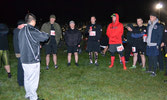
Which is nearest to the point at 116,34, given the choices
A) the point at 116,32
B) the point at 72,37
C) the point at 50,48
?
the point at 116,32

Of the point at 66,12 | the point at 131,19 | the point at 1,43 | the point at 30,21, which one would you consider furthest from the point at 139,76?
the point at 131,19

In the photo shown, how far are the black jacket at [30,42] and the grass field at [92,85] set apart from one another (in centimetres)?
120

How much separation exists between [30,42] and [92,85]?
244 centimetres

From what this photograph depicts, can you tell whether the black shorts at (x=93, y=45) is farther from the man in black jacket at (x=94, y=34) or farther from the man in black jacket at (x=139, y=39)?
the man in black jacket at (x=139, y=39)

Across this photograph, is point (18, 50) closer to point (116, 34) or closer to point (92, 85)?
point (92, 85)

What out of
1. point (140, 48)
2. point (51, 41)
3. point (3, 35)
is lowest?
point (140, 48)

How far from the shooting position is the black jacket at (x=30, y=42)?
12.1ft

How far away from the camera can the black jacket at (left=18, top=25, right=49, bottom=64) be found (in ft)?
12.1

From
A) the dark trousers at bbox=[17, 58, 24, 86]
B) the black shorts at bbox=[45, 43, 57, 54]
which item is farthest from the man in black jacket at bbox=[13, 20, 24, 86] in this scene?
the black shorts at bbox=[45, 43, 57, 54]

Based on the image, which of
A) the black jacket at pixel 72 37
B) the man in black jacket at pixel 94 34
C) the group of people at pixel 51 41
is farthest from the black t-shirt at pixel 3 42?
the man in black jacket at pixel 94 34

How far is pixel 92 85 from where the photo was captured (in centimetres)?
536

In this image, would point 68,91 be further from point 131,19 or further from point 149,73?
point 131,19

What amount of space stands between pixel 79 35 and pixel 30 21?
3.85 m

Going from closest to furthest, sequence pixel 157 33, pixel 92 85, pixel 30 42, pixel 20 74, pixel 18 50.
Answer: pixel 30 42
pixel 18 50
pixel 20 74
pixel 92 85
pixel 157 33
